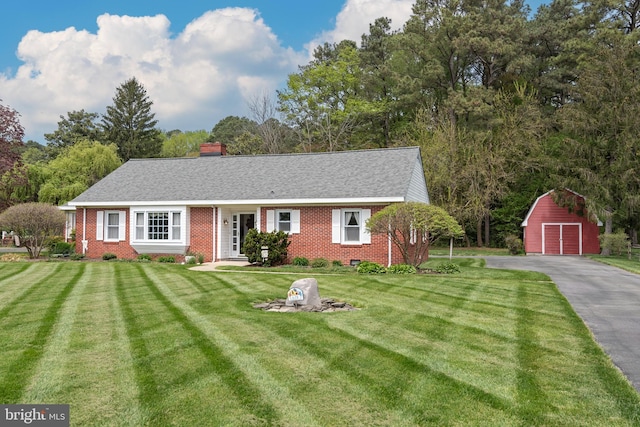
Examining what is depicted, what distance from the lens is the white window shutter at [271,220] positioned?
19594 millimetres

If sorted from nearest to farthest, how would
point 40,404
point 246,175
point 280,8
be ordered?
point 40,404 → point 280,8 → point 246,175

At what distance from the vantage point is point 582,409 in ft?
14.6

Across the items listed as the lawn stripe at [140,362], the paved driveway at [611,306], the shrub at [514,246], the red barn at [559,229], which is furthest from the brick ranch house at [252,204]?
the lawn stripe at [140,362]

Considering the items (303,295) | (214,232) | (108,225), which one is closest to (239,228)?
(214,232)

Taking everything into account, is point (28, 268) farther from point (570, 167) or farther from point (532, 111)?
point (532, 111)

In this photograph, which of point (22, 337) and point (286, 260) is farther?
point (286, 260)

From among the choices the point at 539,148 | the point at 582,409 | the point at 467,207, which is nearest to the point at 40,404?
the point at 582,409

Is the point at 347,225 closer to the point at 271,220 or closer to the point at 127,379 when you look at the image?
the point at 271,220

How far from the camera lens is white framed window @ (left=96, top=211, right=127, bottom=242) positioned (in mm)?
21703

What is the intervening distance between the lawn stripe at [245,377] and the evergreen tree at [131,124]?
159 feet

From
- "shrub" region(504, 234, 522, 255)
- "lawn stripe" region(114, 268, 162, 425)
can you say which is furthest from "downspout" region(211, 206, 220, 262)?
"shrub" region(504, 234, 522, 255)

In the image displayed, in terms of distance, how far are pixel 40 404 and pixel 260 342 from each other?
2.75 metres

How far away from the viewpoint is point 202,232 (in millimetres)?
20500

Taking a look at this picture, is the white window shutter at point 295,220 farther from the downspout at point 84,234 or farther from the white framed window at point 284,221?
the downspout at point 84,234
